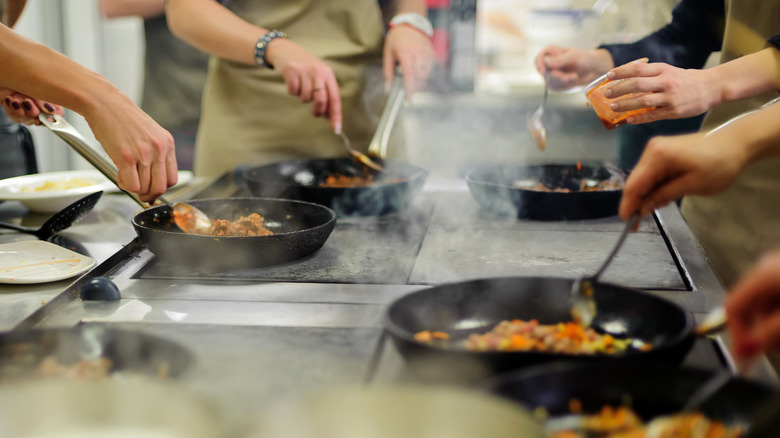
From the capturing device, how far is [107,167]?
1362mm

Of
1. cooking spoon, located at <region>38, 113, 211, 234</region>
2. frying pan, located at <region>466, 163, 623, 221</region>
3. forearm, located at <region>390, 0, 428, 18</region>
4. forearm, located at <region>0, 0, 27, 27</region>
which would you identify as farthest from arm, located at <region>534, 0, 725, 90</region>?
forearm, located at <region>0, 0, 27, 27</region>

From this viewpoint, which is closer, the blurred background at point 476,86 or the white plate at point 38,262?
the white plate at point 38,262

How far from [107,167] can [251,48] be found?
668 mm

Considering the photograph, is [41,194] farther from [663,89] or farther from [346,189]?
[663,89]

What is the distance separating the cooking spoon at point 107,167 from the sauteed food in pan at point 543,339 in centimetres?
66

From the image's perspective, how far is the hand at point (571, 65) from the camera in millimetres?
1837

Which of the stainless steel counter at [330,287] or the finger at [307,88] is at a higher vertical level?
the finger at [307,88]

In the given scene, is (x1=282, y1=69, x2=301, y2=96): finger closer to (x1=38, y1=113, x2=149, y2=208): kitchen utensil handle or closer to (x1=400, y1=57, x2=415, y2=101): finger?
(x1=400, y1=57, x2=415, y2=101): finger

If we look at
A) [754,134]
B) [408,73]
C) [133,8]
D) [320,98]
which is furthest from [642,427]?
[133,8]

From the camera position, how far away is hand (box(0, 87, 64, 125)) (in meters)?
1.43

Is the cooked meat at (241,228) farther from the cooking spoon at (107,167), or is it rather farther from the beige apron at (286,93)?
the beige apron at (286,93)

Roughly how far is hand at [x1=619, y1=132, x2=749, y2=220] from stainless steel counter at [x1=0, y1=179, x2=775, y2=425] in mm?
229

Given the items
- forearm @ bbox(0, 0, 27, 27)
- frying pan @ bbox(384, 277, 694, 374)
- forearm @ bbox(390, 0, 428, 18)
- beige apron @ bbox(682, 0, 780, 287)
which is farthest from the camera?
forearm @ bbox(390, 0, 428, 18)

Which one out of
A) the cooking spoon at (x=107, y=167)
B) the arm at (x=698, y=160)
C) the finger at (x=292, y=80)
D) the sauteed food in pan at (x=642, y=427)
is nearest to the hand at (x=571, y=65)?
the finger at (x=292, y=80)
